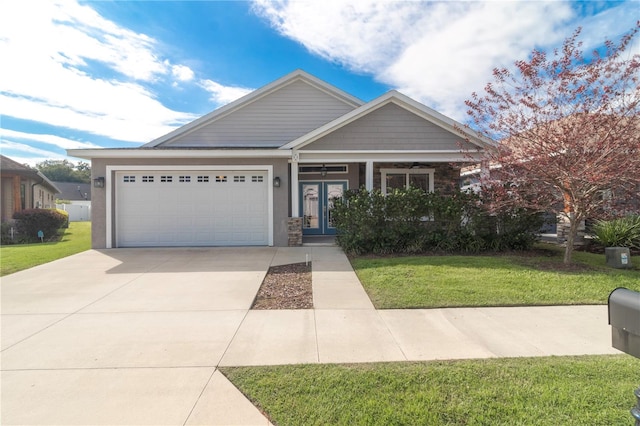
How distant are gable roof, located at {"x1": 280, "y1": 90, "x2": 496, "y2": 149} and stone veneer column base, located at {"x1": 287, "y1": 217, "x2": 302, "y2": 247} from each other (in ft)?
7.65

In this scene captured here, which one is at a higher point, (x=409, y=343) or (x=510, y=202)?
(x=510, y=202)

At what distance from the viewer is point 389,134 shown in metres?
10.4

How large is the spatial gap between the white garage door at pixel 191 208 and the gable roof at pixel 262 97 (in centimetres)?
319

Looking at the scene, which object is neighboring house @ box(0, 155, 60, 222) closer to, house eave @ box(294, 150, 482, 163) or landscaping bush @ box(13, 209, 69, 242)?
landscaping bush @ box(13, 209, 69, 242)

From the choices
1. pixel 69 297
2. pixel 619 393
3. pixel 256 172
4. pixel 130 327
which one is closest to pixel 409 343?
pixel 619 393

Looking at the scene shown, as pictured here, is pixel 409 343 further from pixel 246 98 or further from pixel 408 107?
pixel 246 98

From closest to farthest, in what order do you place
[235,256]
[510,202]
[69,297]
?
1. [69,297]
2. [510,202]
3. [235,256]

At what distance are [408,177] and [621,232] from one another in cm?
645

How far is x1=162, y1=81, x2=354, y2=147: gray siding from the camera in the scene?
1324 cm

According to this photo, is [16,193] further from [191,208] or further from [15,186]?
[191,208]

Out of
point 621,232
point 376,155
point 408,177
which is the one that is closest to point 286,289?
point 376,155

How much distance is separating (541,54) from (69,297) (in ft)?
33.9

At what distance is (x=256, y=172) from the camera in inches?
415

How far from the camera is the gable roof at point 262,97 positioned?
513 inches
